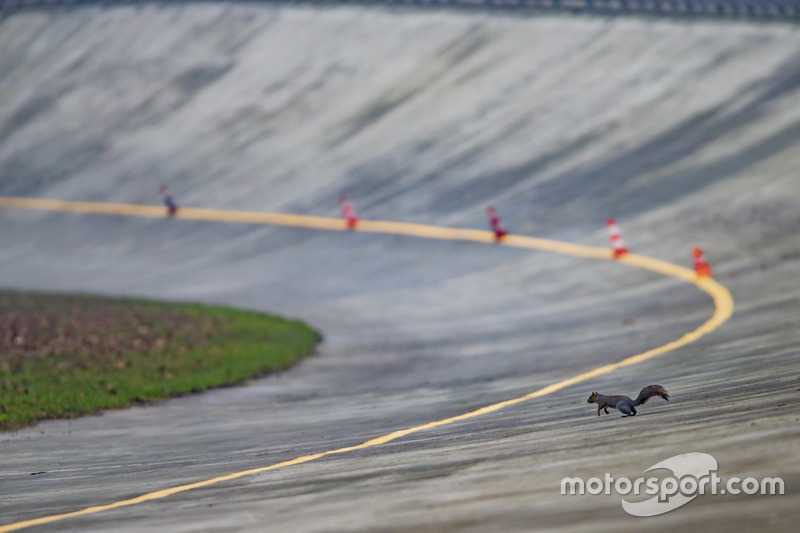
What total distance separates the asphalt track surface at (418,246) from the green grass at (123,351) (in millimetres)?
634

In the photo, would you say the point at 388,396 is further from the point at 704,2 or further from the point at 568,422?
the point at 704,2

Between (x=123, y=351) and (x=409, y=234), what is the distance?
36.2 ft

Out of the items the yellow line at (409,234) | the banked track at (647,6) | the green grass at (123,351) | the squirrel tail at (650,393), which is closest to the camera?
Answer: the yellow line at (409,234)

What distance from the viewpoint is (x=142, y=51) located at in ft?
163

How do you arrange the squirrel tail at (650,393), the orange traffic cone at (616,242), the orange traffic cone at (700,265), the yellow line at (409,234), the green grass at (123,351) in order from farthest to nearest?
the orange traffic cone at (616,242), the orange traffic cone at (700,265), the green grass at (123,351), the squirrel tail at (650,393), the yellow line at (409,234)

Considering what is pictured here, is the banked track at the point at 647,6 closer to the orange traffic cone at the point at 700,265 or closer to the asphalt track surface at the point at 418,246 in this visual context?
the asphalt track surface at the point at 418,246

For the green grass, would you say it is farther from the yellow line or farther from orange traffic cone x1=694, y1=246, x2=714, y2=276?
orange traffic cone x1=694, y1=246, x2=714, y2=276

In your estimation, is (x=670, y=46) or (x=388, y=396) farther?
(x=670, y=46)

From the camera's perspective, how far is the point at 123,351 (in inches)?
744

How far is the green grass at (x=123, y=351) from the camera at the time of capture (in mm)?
15711

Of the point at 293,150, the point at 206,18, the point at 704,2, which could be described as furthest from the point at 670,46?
the point at 206,18

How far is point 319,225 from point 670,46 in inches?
481

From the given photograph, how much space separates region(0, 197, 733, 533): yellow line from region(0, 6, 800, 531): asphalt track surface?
216 millimetres

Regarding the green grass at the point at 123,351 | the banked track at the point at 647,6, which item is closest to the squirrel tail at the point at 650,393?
the green grass at the point at 123,351
